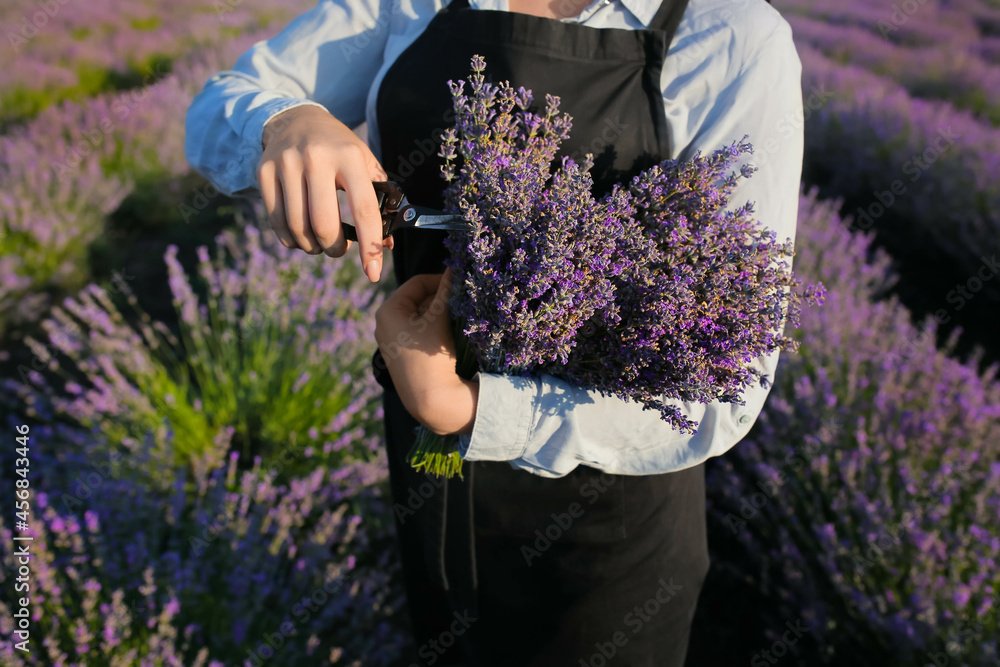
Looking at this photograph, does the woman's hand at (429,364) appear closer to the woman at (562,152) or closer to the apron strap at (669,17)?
the woman at (562,152)

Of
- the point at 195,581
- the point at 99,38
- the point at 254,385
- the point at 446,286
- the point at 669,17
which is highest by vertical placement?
the point at 669,17

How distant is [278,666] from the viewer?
5.94 ft

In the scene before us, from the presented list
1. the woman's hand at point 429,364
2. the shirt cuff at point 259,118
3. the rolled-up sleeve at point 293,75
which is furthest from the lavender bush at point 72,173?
the woman's hand at point 429,364

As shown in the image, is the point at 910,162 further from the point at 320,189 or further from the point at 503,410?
the point at 320,189

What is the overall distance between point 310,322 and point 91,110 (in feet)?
11.1

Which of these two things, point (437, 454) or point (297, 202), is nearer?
point (297, 202)

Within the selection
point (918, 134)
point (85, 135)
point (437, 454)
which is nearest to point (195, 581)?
point (437, 454)

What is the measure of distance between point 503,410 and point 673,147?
53 cm

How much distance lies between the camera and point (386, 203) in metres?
0.91

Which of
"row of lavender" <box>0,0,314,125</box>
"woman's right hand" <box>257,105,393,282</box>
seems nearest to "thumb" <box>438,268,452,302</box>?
"woman's right hand" <box>257,105,393,282</box>

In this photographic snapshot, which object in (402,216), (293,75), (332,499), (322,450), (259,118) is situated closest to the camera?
(402,216)

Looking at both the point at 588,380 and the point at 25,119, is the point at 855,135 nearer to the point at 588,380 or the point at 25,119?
the point at 588,380

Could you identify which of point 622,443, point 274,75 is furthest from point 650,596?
point 274,75

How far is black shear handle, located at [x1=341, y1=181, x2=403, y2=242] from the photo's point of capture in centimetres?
90
